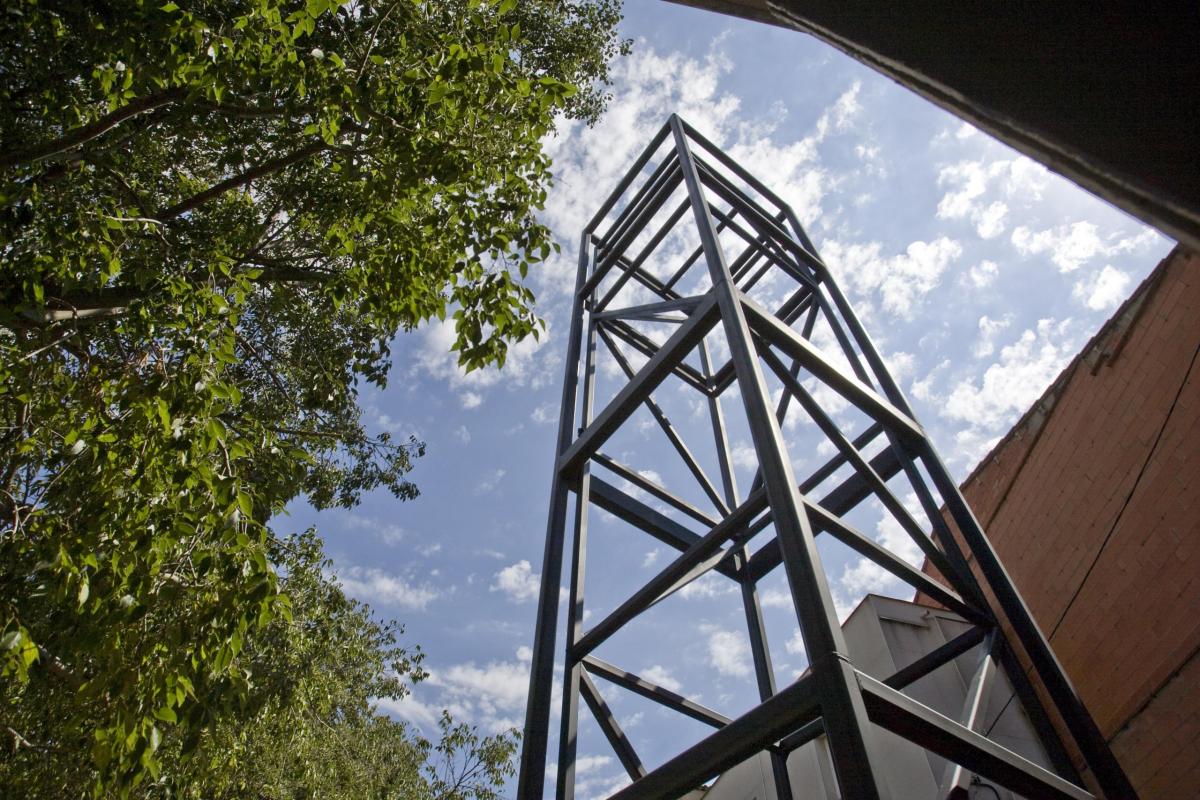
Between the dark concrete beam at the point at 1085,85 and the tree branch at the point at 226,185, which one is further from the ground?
the tree branch at the point at 226,185

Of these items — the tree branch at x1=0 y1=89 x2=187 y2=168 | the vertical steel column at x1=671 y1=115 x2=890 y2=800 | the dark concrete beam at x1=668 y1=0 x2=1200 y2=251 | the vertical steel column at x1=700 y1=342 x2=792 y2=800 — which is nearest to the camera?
the dark concrete beam at x1=668 y1=0 x2=1200 y2=251

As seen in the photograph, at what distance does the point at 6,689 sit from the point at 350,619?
24.7 ft

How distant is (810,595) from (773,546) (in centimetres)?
266

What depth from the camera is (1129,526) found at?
5.25 metres

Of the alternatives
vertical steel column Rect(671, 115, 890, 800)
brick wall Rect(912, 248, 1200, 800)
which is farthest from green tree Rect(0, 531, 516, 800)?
brick wall Rect(912, 248, 1200, 800)

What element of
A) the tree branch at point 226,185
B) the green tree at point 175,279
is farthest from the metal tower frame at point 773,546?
the tree branch at point 226,185

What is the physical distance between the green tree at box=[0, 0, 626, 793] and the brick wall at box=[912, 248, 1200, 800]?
4.89m

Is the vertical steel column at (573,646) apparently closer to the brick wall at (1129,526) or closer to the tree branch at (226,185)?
the tree branch at (226,185)

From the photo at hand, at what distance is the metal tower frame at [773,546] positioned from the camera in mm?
2094

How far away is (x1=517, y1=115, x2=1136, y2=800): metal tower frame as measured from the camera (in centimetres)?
209

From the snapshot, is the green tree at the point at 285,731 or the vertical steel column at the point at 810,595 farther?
the green tree at the point at 285,731

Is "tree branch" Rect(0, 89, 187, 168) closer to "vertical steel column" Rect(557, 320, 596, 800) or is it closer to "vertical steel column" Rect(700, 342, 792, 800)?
"vertical steel column" Rect(557, 320, 596, 800)

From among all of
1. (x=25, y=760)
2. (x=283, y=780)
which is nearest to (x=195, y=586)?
(x=25, y=760)

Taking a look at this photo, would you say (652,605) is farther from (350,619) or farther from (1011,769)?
(350,619)
